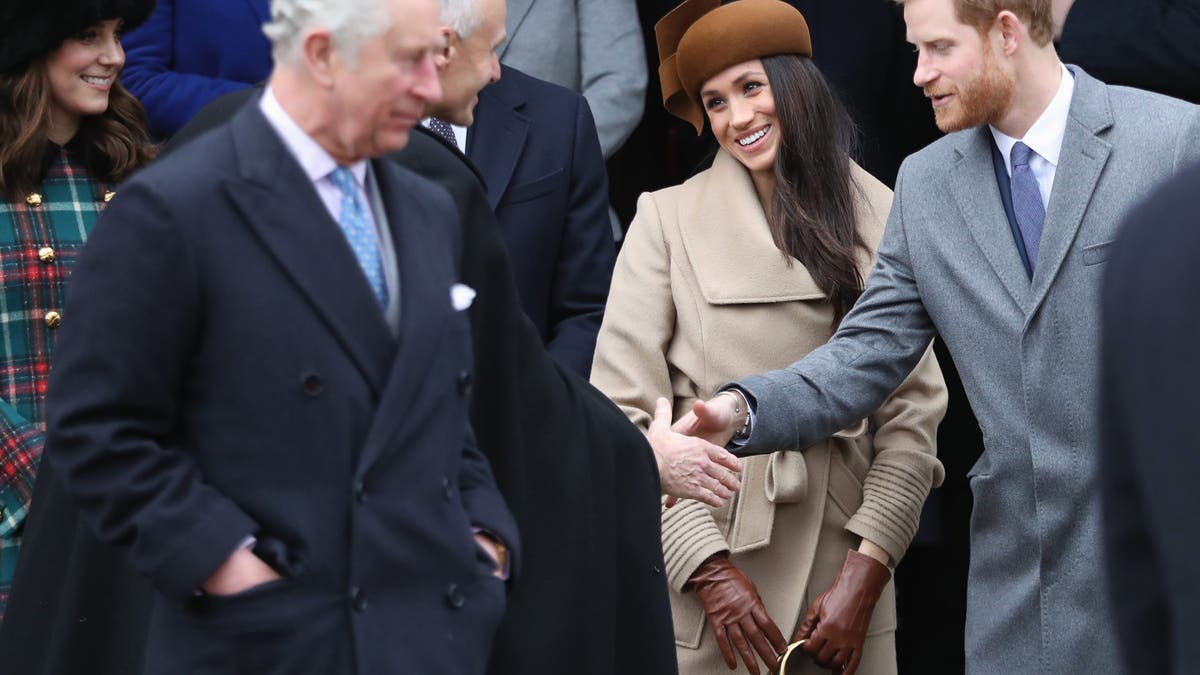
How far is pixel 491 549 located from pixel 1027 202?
161cm

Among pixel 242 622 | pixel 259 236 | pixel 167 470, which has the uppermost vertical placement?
pixel 259 236

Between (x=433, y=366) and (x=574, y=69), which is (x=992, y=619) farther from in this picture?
(x=574, y=69)

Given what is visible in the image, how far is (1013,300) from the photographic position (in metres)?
3.78

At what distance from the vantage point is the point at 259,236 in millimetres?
2510

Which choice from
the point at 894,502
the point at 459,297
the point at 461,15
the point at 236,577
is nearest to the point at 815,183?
the point at 894,502

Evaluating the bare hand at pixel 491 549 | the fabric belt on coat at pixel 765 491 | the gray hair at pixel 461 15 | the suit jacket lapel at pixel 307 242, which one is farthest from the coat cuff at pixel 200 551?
the fabric belt on coat at pixel 765 491

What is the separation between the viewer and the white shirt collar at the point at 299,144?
101 inches

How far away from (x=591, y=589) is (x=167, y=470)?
1.07 meters

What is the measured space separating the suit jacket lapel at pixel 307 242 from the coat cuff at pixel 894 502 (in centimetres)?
206

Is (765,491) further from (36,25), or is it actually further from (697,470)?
(36,25)

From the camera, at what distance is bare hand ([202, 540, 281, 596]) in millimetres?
2453

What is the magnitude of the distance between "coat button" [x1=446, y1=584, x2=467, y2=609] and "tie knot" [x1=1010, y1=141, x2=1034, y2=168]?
1788 mm

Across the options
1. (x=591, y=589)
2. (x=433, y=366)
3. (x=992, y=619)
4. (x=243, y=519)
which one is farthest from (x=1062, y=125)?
(x=243, y=519)

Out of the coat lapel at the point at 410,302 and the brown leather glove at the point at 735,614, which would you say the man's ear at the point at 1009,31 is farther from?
the coat lapel at the point at 410,302
